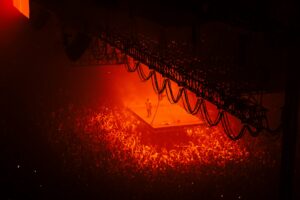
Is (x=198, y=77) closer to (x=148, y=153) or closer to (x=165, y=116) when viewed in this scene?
(x=148, y=153)

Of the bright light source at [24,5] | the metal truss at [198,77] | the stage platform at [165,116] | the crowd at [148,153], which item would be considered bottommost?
the crowd at [148,153]

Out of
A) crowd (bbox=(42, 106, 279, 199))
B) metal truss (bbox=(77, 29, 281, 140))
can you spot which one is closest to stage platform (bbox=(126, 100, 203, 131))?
crowd (bbox=(42, 106, 279, 199))

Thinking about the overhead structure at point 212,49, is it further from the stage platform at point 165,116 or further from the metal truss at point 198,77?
the stage platform at point 165,116

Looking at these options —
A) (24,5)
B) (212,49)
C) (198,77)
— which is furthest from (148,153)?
(24,5)

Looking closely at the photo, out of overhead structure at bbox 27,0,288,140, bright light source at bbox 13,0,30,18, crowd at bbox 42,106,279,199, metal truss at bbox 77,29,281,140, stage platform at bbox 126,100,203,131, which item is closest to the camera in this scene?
metal truss at bbox 77,29,281,140

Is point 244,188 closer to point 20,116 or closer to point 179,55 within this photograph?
point 179,55

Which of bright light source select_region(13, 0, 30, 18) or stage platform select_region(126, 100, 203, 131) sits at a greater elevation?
bright light source select_region(13, 0, 30, 18)

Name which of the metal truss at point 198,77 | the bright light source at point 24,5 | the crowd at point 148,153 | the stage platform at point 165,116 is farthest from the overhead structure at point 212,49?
the bright light source at point 24,5

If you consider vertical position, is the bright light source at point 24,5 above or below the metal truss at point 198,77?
above

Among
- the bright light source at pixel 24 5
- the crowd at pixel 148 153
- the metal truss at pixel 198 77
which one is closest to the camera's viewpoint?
the metal truss at pixel 198 77

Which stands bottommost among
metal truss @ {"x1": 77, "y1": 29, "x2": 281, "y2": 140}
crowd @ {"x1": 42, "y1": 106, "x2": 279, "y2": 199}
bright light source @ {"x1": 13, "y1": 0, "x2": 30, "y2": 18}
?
crowd @ {"x1": 42, "y1": 106, "x2": 279, "y2": 199}

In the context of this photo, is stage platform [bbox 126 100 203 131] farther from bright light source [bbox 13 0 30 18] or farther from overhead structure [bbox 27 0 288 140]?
bright light source [bbox 13 0 30 18]

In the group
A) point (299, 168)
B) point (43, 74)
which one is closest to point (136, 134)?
point (299, 168)

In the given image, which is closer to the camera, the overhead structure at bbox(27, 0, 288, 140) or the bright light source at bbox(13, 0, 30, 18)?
the overhead structure at bbox(27, 0, 288, 140)
